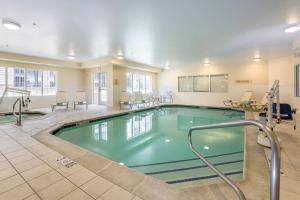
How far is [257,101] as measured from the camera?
28.2 ft

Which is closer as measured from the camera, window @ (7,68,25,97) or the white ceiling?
the white ceiling

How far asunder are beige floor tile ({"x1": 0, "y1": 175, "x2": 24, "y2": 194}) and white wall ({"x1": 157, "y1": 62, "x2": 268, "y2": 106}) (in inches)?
382

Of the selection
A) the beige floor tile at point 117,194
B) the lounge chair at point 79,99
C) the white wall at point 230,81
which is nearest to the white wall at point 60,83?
the lounge chair at point 79,99

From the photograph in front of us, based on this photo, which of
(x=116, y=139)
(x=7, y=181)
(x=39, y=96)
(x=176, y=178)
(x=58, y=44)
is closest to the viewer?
(x=7, y=181)

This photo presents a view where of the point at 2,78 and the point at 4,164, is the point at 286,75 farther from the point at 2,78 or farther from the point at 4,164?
the point at 2,78

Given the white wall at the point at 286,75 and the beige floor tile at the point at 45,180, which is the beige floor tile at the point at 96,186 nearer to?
the beige floor tile at the point at 45,180

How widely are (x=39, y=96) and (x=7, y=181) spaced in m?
7.77

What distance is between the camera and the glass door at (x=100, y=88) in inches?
371

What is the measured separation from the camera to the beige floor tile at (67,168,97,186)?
5.69ft

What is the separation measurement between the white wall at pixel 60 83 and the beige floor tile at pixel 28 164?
245 inches

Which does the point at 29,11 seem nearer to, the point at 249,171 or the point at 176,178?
the point at 176,178

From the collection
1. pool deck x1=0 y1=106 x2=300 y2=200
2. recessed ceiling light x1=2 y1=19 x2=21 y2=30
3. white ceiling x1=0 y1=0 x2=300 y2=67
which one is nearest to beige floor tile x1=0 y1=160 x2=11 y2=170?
pool deck x1=0 y1=106 x2=300 y2=200

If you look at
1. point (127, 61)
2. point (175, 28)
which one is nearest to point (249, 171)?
point (175, 28)

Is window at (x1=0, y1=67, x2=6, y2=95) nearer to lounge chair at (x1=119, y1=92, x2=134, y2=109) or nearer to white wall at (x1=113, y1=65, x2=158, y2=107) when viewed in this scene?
white wall at (x1=113, y1=65, x2=158, y2=107)
